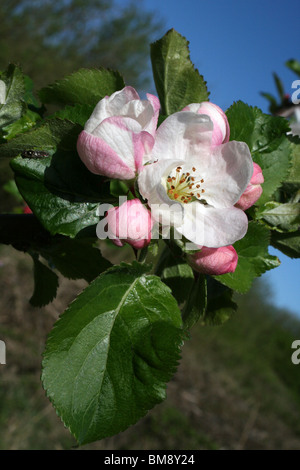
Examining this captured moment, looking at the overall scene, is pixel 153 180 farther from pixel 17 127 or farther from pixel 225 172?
pixel 17 127

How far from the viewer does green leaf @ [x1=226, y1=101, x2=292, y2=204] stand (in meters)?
0.53

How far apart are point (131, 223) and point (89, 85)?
0.22 metres

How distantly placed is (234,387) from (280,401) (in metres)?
0.69

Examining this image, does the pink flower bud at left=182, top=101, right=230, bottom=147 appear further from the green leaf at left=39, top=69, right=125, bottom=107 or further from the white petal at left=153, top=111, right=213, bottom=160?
the green leaf at left=39, top=69, right=125, bottom=107

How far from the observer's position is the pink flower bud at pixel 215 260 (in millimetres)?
450

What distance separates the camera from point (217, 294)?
0.63 meters

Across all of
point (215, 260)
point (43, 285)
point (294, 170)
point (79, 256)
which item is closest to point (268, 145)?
point (294, 170)

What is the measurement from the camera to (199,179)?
18.8 inches

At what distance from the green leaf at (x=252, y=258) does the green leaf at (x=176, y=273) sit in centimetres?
8

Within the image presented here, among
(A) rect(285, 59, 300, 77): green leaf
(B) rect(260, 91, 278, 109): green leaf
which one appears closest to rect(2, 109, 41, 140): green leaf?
(B) rect(260, 91, 278, 109): green leaf

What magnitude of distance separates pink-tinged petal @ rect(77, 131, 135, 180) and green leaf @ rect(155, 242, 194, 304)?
7.0 inches

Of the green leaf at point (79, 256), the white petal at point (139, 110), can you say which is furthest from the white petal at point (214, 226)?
the green leaf at point (79, 256)

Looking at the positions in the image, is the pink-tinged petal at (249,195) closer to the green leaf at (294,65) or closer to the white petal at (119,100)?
the white petal at (119,100)

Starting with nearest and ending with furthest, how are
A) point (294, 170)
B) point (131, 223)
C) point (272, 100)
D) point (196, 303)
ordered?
point (131, 223) → point (196, 303) → point (294, 170) → point (272, 100)
